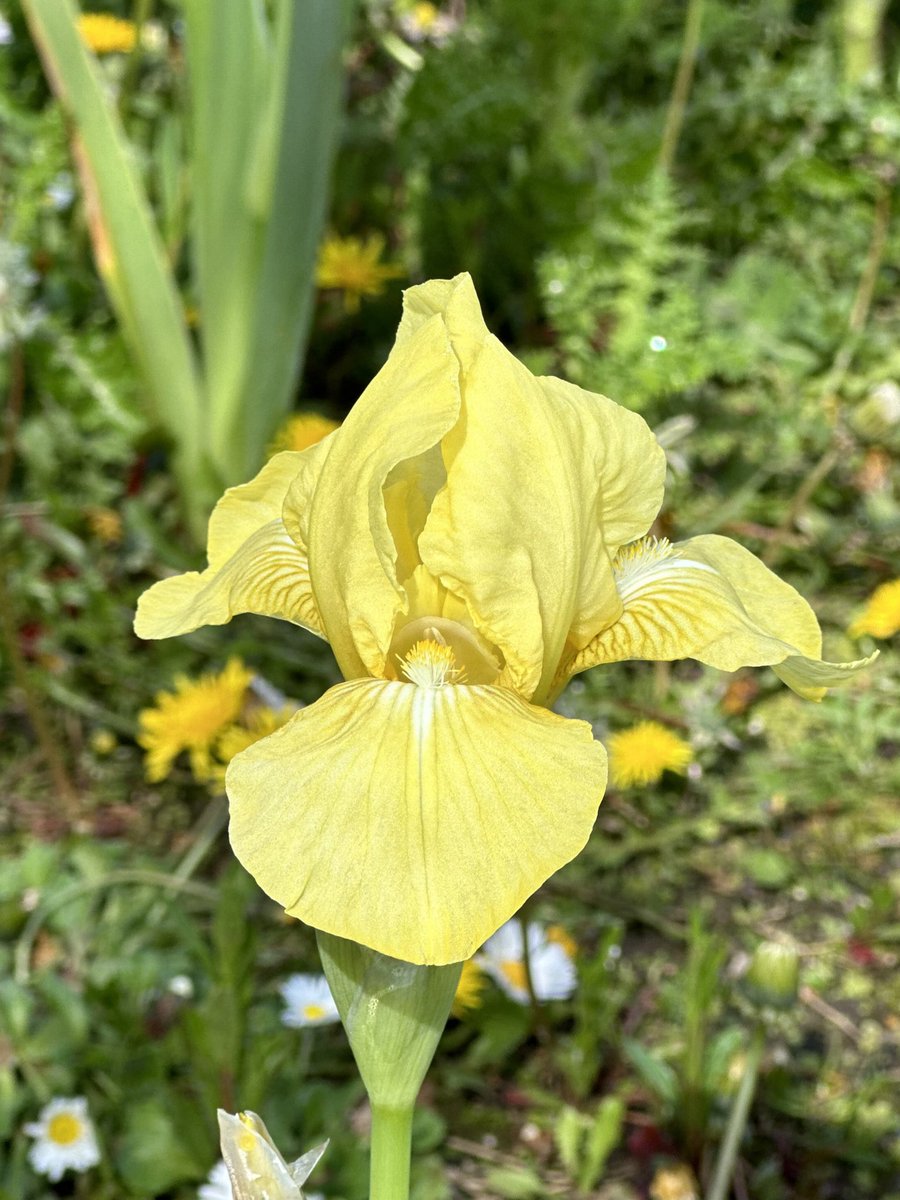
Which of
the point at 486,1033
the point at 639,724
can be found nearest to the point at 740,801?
the point at 639,724

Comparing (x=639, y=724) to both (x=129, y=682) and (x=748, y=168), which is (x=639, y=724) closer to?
(x=129, y=682)

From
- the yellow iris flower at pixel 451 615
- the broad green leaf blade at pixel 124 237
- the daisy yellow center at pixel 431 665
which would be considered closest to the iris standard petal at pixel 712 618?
the yellow iris flower at pixel 451 615

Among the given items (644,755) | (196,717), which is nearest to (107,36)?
(196,717)

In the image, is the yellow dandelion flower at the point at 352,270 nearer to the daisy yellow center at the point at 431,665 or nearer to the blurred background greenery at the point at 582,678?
the blurred background greenery at the point at 582,678

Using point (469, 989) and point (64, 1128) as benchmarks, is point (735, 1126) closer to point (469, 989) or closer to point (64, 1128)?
point (469, 989)

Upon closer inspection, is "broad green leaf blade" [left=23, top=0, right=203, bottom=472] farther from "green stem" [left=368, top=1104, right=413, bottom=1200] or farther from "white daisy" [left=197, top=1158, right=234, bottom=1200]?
"green stem" [left=368, top=1104, right=413, bottom=1200]
